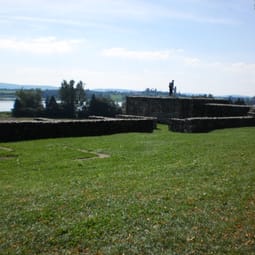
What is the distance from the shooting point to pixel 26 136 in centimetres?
1457

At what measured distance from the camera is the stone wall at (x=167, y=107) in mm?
23500

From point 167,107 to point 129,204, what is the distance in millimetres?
18971

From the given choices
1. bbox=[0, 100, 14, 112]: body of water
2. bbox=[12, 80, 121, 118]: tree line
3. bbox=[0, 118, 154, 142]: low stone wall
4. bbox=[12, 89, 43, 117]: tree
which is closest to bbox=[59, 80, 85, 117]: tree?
bbox=[12, 80, 121, 118]: tree line

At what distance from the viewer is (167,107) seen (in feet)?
79.7

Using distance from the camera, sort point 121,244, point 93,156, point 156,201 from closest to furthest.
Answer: point 121,244 < point 156,201 < point 93,156

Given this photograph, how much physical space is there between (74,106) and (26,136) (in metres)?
46.4

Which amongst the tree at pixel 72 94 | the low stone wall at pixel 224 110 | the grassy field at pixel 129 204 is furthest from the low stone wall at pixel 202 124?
the tree at pixel 72 94

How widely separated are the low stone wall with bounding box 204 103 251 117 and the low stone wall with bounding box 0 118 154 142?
6.93 m

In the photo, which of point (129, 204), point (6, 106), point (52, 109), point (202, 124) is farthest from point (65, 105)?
point (129, 204)

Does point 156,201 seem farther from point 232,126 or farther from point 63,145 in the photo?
point 232,126

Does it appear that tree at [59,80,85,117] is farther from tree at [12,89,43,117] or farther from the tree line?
tree at [12,89,43,117]

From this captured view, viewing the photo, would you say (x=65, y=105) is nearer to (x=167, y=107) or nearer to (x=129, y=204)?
(x=167, y=107)

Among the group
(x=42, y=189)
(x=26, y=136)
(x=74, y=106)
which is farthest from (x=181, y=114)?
(x=74, y=106)

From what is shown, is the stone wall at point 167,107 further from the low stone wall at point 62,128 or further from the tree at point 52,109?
the tree at point 52,109
